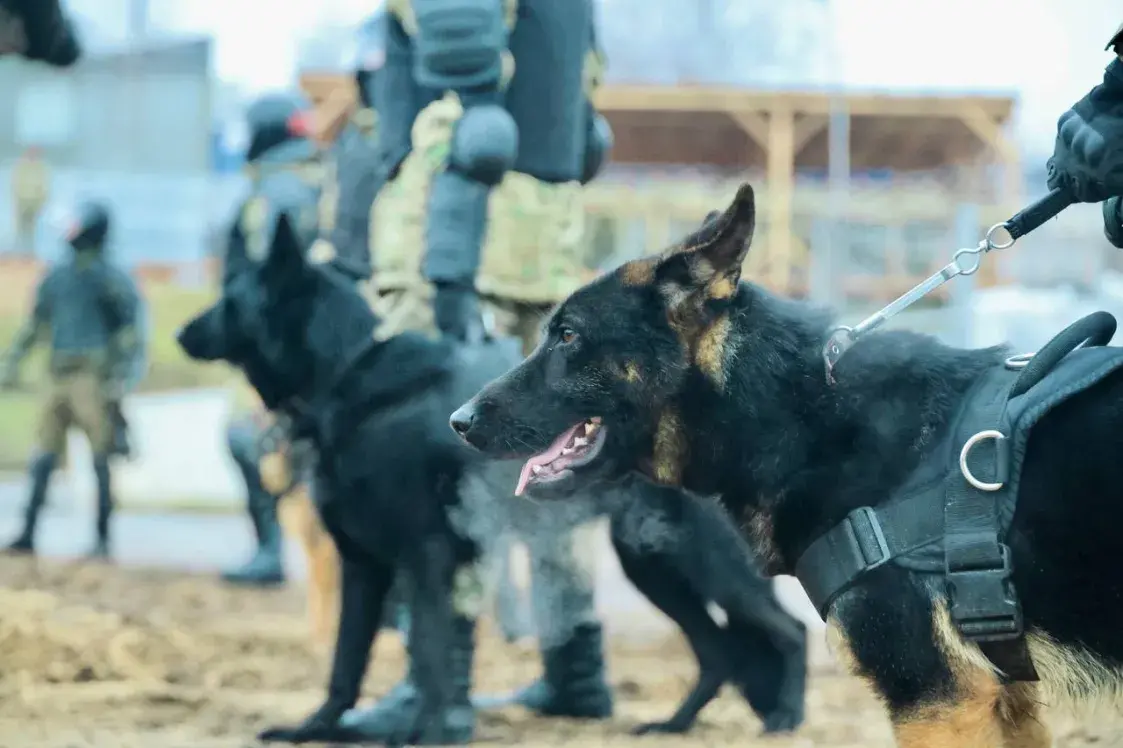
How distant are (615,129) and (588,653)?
12529 mm

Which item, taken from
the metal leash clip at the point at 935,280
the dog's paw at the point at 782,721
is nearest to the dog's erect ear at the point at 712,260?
the metal leash clip at the point at 935,280

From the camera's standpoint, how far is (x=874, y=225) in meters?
13.5

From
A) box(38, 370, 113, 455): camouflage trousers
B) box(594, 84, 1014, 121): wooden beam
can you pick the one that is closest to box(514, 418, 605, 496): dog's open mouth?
box(38, 370, 113, 455): camouflage trousers

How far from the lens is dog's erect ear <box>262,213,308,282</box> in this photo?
14.2 feet

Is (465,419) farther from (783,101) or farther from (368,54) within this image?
(783,101)

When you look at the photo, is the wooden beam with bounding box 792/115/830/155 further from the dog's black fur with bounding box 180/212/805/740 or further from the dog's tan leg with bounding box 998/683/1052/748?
the dog's tan leg with bounding box 998/683/1052/748

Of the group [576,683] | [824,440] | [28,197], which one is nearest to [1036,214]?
[824,440]

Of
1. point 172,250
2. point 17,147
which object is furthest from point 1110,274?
point 17,147

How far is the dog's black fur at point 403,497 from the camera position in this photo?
4.08m

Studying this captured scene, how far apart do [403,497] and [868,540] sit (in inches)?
76.3

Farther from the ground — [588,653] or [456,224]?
[456,224]

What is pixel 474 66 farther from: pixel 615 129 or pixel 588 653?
pixel 615 129

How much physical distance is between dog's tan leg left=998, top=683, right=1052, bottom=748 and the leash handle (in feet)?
3.37

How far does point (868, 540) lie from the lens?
98.4 inches
